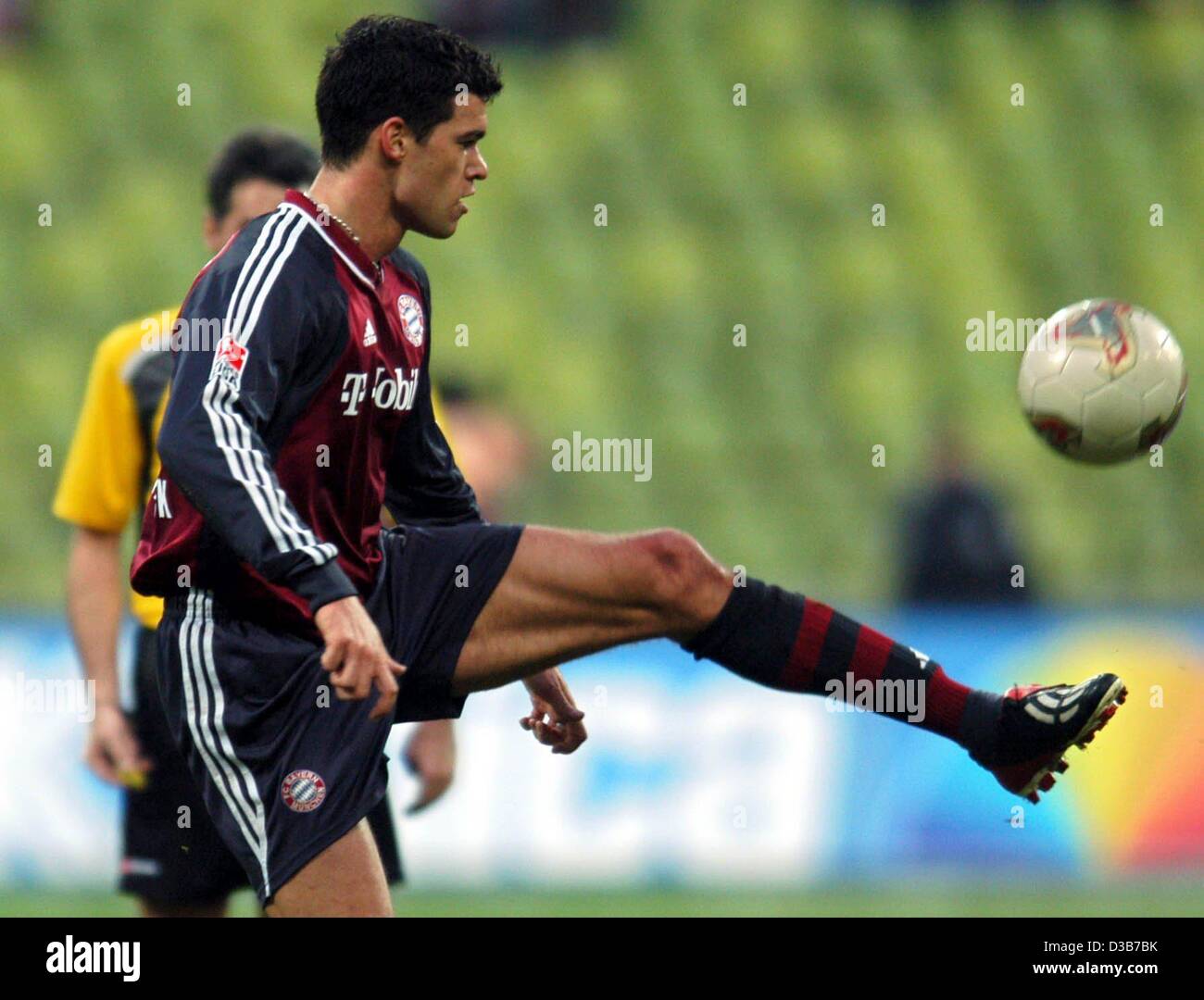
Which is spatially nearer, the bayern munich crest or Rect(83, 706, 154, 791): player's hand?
the bayern munich crest

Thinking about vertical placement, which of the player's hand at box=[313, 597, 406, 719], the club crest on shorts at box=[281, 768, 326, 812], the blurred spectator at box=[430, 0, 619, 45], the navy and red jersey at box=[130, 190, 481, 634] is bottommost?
the club crest on shorts at box=[281, 768, 326, 812]

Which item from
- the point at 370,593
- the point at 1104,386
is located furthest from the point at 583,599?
the point at 1104,386

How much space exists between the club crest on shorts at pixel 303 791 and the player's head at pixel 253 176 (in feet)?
5.65

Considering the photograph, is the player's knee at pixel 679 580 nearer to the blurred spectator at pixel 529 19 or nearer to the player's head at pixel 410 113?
the player's head at pixel 410 113

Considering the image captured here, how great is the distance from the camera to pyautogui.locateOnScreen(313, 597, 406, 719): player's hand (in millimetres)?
3354

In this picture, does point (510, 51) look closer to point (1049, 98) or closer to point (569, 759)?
point (1049, 98)

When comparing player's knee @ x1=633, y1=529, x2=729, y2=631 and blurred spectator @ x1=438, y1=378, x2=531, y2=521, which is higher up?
blurred spectator @ x1=438, y1=378, x2=531, y2=521

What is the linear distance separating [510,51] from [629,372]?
2.17 meters

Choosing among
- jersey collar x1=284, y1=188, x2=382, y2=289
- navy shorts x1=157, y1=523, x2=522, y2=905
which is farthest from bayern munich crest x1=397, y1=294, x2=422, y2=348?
navy shorts x1=157, y1=523, x2=522, y2=905

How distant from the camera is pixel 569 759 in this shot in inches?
306

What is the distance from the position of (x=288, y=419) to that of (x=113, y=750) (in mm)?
1381

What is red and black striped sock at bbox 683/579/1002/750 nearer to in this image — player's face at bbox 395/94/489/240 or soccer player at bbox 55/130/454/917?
player's face at bbox 395/94/489/240

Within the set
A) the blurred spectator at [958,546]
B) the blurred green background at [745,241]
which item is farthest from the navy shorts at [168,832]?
the blurred green background at [745,241]

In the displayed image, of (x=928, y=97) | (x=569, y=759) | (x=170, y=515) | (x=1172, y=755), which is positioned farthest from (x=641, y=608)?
(x=928, y=97)
